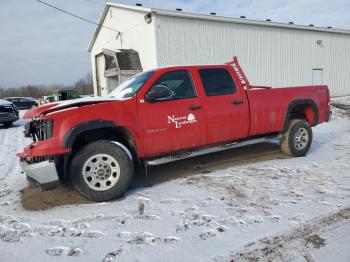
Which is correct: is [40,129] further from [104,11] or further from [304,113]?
[104,11]

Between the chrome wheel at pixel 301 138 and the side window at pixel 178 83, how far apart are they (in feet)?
8.52

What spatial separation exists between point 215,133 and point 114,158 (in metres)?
1.84

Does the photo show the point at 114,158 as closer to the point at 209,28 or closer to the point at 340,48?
the point at 209,28

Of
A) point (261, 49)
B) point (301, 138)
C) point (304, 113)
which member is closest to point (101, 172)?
point (301, 138)

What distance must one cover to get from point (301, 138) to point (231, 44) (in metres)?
12.4

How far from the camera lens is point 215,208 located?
156 inches

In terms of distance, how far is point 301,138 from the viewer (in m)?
6.48

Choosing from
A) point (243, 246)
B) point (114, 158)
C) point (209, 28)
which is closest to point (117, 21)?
point (209, 28)

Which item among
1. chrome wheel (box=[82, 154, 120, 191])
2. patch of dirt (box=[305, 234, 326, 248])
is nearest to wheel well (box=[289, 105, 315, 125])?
patch of dirt (box=[305, 234, 326, 248])

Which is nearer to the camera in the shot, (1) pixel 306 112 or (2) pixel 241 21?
(1) pixel 306 112

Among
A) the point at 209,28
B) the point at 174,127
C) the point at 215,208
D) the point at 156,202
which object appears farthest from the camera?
the point at 209,28

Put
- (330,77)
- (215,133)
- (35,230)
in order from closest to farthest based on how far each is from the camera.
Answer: (35,230)
(215,133)
(330,77)

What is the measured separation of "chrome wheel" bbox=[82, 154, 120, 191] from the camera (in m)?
4.32

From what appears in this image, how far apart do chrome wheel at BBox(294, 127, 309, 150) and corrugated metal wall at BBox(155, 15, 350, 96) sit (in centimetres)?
1026
